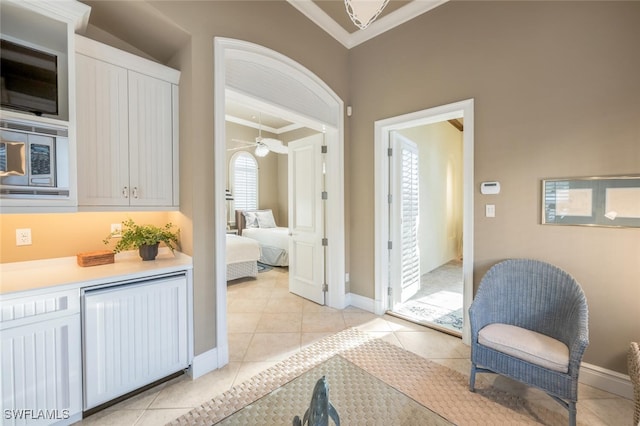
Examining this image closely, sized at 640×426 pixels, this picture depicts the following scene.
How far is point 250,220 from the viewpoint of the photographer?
6441 mm

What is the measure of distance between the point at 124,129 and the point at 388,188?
272 cm

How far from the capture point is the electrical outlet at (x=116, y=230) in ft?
7.07

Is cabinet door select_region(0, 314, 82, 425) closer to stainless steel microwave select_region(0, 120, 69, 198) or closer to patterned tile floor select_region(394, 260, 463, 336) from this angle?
stainless steel microwave select_region(0, 120, 69, 198)

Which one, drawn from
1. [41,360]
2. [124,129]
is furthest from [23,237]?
[124,129]

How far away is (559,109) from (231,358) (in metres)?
3.52

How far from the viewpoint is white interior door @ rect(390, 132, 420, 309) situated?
3.28 meters

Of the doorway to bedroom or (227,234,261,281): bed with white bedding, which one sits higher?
the doorway to bedroom

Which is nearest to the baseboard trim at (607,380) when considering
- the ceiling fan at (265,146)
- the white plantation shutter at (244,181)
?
the ceiling fan at (265,146)

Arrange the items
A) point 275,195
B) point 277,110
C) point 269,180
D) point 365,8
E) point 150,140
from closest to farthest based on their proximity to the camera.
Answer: point 365,8 → point 150,140 → point 277,110 → point 269,180 → point 275,195

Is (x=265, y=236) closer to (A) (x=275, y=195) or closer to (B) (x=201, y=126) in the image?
(A) (x=275, y=195)

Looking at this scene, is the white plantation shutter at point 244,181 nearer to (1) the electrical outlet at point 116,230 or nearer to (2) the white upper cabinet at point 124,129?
(1) the electrical outlet at point 116,230

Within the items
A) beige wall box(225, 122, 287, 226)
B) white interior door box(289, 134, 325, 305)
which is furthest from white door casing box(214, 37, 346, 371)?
beige wall box(225, 122, 287, 226)

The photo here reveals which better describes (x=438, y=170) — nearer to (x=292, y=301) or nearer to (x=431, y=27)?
(x=431, y=27)

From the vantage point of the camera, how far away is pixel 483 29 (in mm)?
2412
